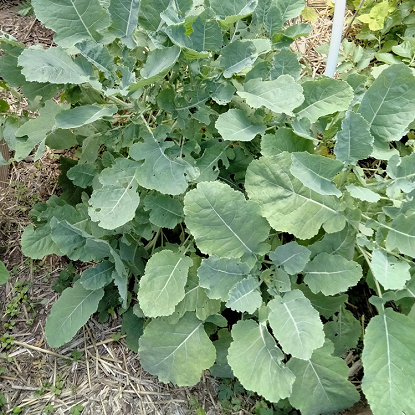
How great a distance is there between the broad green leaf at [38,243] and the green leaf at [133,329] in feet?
1.18

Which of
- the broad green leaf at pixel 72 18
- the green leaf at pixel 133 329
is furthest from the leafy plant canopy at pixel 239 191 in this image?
the green leaf at pixel 133 329

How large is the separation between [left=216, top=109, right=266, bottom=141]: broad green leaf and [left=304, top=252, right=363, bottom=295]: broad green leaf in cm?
42

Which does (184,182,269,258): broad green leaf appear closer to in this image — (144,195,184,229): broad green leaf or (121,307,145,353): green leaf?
(144,195,184,229): broad green leaf

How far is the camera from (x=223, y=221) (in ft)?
3.74

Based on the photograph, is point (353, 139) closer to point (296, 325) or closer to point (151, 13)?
point (296, 325)

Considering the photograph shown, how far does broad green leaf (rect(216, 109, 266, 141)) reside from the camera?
112cm

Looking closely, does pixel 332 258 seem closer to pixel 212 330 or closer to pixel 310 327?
pixel 310 327

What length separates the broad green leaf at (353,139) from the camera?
3.36ft

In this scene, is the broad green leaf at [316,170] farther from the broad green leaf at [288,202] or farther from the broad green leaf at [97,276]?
the broad green leaf at [97,276]

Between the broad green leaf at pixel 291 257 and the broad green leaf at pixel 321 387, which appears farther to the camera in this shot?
the broad green leaf at pixel 321 387

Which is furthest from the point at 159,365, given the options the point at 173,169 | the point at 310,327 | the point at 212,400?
the point at 173,169

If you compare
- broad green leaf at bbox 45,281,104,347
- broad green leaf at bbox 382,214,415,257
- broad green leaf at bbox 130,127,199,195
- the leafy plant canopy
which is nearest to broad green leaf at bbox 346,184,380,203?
the leafy plant canopy

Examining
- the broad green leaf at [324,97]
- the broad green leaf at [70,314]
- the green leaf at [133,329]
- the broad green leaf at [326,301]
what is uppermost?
the broad green leaf at [324,97]

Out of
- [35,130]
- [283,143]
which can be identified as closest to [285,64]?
[283,143]
